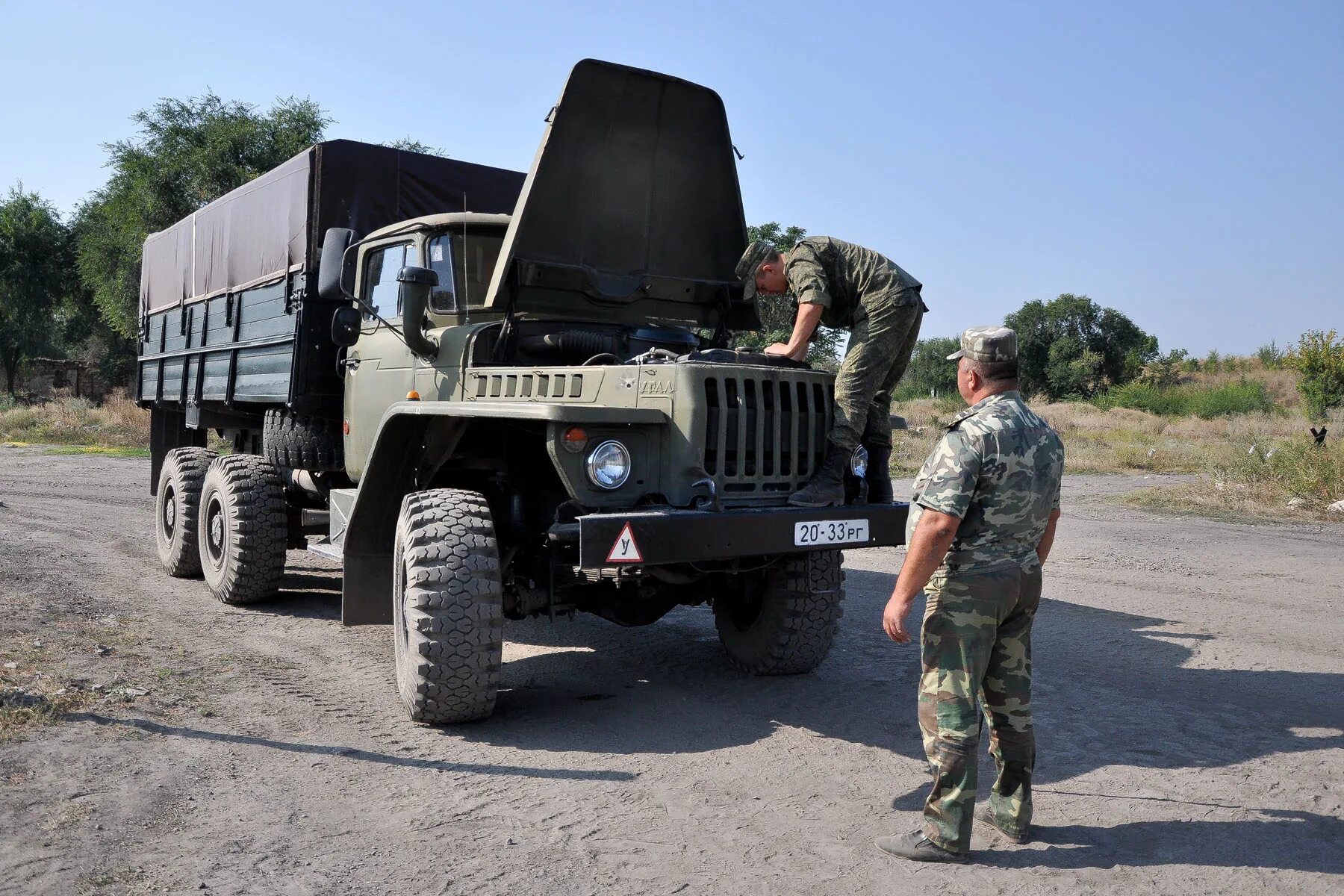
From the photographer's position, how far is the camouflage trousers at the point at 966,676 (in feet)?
11.1

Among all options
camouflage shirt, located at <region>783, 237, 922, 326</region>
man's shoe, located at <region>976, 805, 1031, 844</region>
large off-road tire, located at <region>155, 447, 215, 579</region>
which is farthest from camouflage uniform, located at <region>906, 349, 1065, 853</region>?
large off-road tire, located at <region>155, 447, 215, 579</region>

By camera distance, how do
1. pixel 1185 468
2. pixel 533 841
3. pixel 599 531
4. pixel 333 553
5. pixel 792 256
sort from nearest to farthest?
pixel 533 841 < pixel 599 531 < pixel 792 256 < pixel 333 553 < pixel 1185 468

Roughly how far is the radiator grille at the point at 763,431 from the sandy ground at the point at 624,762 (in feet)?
3.76

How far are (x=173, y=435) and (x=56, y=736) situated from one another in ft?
21.8

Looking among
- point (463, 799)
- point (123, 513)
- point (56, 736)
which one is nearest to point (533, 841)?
point (463, 799)

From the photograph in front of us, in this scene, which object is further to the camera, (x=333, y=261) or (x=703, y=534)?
(x=333, y=261)

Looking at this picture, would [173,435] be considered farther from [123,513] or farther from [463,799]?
[463,799]

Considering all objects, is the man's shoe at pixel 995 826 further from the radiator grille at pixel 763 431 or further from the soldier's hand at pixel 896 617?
the radiator grille at pixel 763 431

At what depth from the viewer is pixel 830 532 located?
4754 mm

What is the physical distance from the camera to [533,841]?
3523 mm

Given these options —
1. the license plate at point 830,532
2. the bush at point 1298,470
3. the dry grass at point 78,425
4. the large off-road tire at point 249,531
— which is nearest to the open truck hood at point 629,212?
the license plate at point 830,532

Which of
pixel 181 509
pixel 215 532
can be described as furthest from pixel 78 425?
pixel 215 532

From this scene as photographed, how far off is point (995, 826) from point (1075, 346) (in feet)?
161

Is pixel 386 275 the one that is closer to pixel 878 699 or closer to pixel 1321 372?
pixel 878 699
